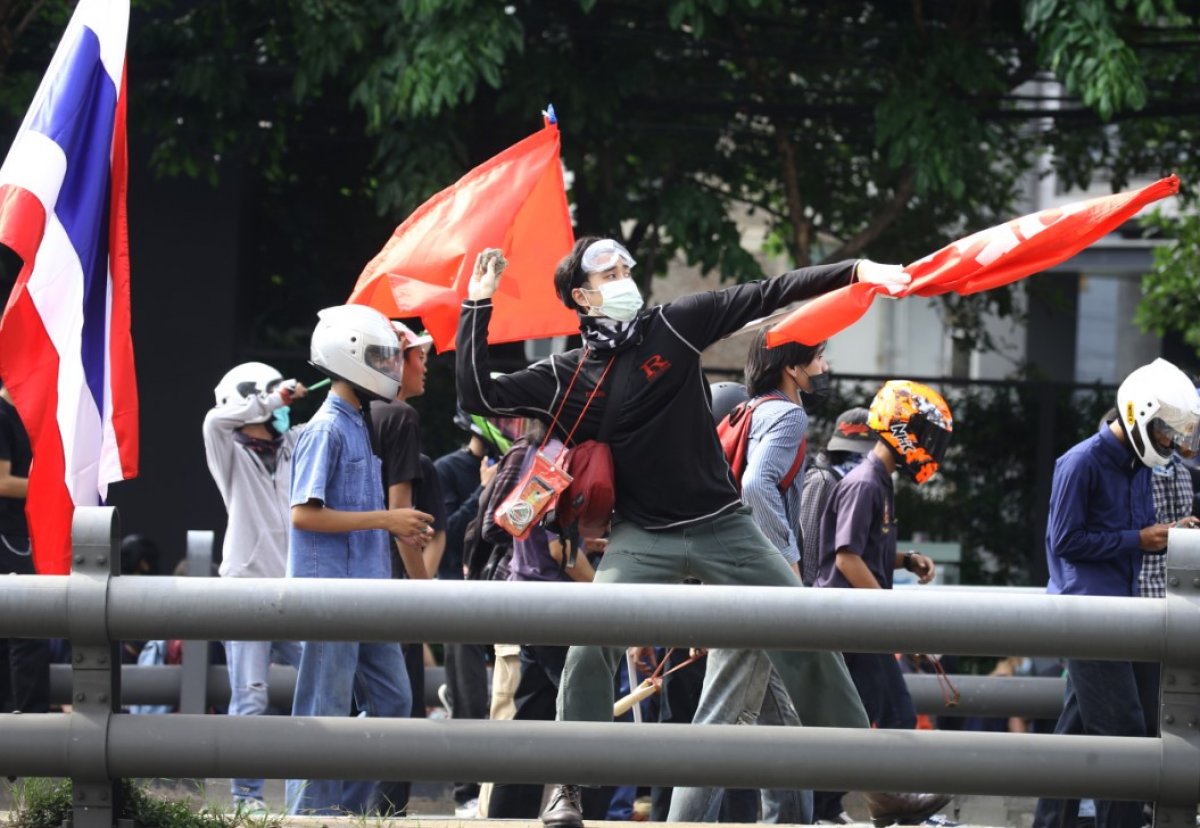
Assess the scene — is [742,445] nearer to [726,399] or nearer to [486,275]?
[726,399]

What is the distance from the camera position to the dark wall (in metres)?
13.2

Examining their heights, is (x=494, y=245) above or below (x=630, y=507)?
above

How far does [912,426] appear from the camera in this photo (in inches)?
295

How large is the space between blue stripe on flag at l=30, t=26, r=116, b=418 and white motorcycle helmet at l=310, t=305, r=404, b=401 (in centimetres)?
84

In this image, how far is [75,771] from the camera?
4.49m

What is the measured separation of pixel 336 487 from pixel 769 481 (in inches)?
64.2

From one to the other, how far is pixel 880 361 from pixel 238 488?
71.5 ft

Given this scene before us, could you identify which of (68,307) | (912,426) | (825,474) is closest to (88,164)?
(68,307)

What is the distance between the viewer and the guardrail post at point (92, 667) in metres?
A: 4.50

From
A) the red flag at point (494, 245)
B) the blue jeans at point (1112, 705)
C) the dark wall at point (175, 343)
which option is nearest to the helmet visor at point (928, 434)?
the blue jeans at point (1112, 705)

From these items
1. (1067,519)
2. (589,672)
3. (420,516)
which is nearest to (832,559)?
(1067,519)

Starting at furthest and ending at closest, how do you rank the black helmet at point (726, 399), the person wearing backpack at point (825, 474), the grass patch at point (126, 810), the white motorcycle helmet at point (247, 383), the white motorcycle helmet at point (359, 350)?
the white motorcycle helmet at point (247, 383), the black helmet at point (726, 399), the person wearing backpack at point (825, 474), the white motorcycle helmet at point (359, 350), the grass patch at point (126, 810)

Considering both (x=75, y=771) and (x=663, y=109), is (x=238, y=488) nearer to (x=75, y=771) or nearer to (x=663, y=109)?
(x=75, y=771)

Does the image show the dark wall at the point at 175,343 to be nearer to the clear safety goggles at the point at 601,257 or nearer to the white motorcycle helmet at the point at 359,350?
the white motorcycle helmet at the point at 359,350
